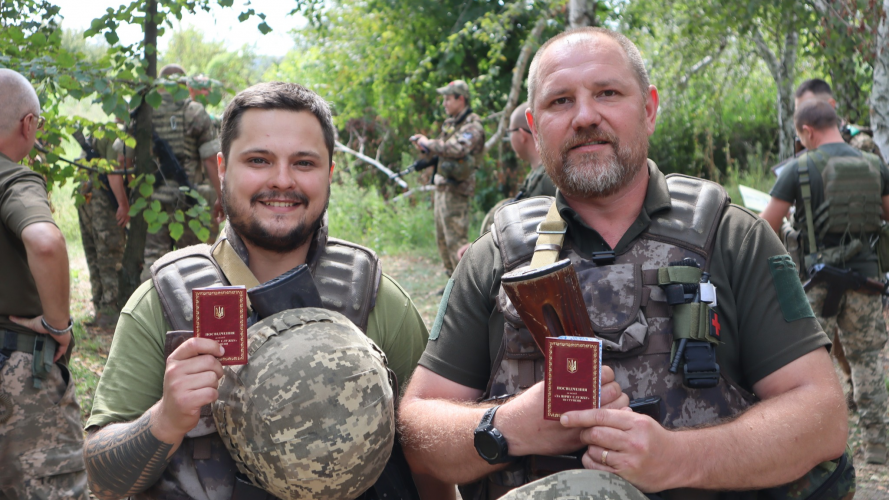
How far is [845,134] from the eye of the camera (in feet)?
21.0

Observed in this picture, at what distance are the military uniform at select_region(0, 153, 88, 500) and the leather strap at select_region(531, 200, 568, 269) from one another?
216 cm

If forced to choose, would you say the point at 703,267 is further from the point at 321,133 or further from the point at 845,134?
the point at 845,134

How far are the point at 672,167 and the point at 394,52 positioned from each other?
566cm

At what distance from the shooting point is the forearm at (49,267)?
3010mm

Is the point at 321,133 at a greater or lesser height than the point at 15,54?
lesser

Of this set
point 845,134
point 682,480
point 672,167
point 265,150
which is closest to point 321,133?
point 265,150

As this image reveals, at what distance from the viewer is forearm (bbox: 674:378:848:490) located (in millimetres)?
1713

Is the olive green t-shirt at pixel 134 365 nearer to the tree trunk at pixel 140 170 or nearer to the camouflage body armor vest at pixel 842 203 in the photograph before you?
the tree trunk at pixel 140 170

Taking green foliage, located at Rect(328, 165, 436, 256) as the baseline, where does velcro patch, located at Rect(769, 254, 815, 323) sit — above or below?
above

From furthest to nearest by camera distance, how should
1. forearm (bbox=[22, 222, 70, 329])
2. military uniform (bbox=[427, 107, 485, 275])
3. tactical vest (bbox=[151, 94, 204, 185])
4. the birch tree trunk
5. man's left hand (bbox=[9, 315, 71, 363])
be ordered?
the birch tree trunk → military uniform (bbox=[427, 107, 485, 275]) → tactical vest (bbox=[151, 94, 204, 185]) → man's left hand (bbox=[9, 315, 71, 363]) → forearm (bbox=[22, 222, 70, 329])

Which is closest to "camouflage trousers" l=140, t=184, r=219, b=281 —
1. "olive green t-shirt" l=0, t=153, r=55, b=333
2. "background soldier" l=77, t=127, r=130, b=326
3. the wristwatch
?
"background soldier" l=77, t=127, r=130, b=326

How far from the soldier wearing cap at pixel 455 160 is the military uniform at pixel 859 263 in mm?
4618

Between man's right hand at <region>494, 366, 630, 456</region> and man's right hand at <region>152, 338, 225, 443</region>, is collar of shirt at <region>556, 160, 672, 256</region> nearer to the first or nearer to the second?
man's right hand at <region>494, 366, 630, 456</region>

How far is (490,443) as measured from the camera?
71.7 inches
